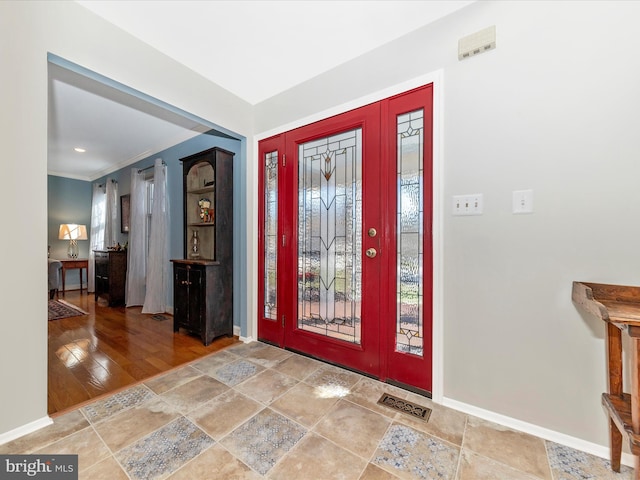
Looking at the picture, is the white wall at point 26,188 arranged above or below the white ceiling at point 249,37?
below

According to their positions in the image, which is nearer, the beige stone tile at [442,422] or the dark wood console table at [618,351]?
the dark wood console table at [618,351]

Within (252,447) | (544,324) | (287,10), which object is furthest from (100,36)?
(544,324)

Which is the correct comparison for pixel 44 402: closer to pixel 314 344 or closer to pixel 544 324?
pixel 314 344

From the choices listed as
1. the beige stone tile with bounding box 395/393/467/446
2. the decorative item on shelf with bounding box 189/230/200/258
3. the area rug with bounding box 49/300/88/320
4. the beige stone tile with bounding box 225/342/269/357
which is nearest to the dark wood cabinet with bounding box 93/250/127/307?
the area rug with bounding box 49/300/88/320

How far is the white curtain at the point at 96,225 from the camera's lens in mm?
5531

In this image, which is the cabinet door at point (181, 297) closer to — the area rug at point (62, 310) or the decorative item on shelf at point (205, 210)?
the decorative item on shelf at point (205, 210)

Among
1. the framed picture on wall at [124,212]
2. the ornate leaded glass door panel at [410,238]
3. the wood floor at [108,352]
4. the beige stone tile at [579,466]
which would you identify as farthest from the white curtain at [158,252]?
the beige stone tile at [579,466]

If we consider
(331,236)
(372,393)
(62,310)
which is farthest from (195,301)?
(62,310)

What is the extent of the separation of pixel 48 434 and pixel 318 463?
142cm

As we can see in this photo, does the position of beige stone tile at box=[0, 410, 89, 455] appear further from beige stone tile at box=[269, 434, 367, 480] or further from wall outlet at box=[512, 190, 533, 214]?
wall outlet at box=[512, 190, 533, 214]

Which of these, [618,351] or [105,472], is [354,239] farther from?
[105,472]

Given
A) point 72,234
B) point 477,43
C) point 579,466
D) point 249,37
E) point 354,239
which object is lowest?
point 579,466

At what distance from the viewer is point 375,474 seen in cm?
118

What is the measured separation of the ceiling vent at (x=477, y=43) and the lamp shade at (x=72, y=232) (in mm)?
7223
